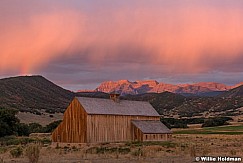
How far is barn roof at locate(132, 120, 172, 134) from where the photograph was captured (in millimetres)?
58531

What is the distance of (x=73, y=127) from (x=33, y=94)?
9745cm

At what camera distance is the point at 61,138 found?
57062mm

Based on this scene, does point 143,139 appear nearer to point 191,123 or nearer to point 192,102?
point 191,123

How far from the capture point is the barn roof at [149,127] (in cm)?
5853

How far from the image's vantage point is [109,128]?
183 ft

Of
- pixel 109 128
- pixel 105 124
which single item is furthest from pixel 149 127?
pixel 105 124

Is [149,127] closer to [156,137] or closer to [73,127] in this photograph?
[156,137]

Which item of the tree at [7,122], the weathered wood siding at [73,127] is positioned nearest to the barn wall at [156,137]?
the weathered wood siding at [73,127]

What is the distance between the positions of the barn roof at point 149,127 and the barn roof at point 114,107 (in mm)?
1357

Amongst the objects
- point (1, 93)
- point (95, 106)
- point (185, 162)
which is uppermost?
point (1, 93)

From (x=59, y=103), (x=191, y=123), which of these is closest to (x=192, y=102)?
(x=59, y=103)

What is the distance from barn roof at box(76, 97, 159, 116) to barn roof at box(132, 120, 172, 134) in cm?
136

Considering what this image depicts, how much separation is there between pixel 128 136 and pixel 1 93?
278ft

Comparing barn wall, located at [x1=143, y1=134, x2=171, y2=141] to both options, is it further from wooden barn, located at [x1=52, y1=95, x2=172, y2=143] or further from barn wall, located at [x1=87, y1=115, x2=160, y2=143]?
barn wall, located at [x1=87, y1=115, x2=160, y2=143]
